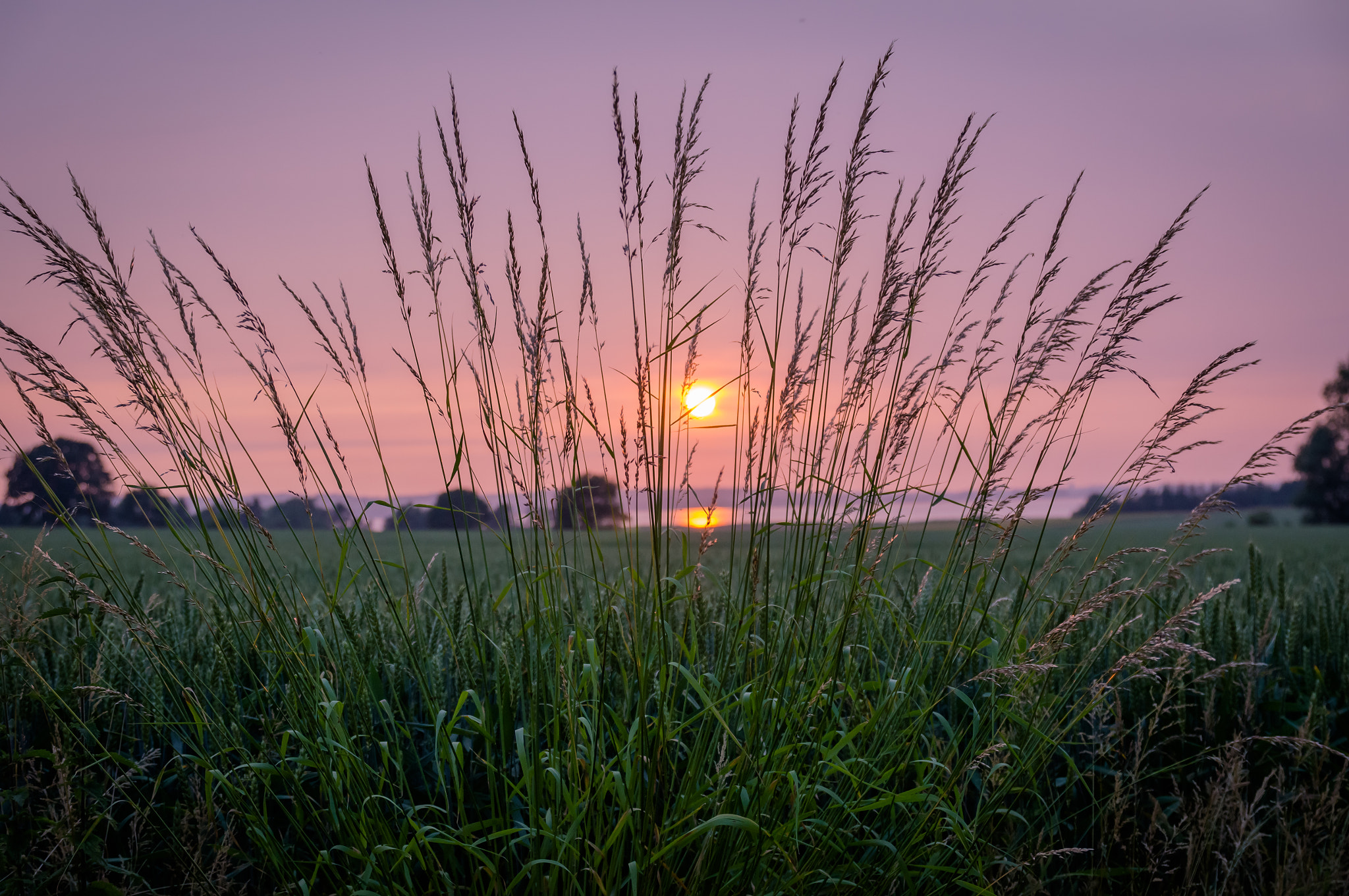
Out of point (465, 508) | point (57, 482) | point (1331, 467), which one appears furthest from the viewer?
point (1331, 467)

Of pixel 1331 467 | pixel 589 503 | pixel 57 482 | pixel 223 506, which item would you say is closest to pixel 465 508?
pixel 589 503

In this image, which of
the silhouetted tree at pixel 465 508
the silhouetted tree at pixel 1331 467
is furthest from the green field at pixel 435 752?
the silhouetted tree at pixel 1331 467

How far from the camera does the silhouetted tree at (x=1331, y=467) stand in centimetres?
4706

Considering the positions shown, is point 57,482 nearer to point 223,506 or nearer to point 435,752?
point 223,506

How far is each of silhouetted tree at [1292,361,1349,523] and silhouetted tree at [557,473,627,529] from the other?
188 feet

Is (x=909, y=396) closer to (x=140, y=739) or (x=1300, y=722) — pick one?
(x=1300, y=722)

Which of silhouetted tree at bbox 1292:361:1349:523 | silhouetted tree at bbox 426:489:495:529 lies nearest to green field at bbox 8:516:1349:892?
silhouetted tree at bbox 426:489:495:529

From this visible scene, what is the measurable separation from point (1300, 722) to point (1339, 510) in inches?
2242

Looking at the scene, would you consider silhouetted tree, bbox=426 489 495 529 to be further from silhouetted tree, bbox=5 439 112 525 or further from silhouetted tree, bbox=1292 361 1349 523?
silhouetted tree, bbox=1292 361 1349 523

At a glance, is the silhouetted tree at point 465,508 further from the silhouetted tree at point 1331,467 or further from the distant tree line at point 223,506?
the silhouetted tree at point 1331,467

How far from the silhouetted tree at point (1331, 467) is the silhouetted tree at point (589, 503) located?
5736cm

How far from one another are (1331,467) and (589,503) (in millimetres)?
59415

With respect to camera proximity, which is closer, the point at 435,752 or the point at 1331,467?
the point at 435,752

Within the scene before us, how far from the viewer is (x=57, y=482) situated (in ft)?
8.05
